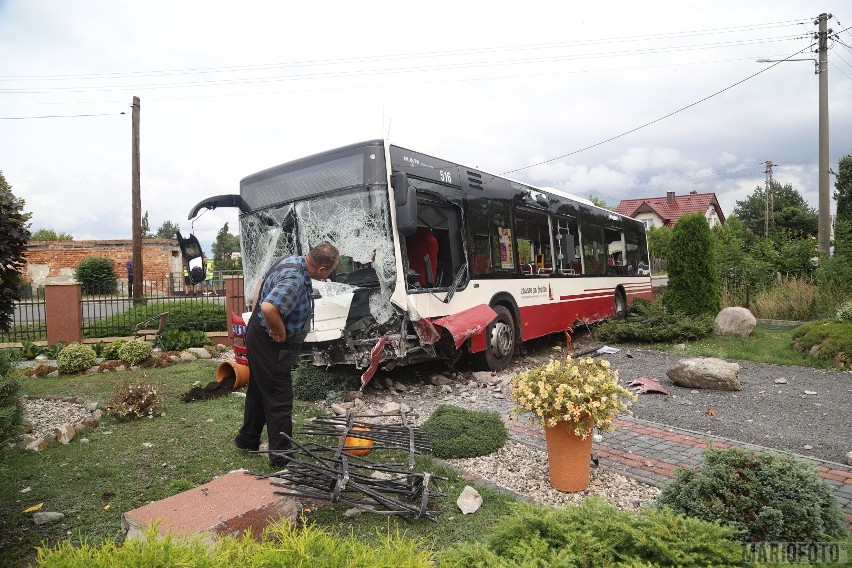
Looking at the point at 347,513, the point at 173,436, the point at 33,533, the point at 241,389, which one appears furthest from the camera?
the point at 241,389

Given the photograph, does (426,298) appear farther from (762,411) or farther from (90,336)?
(90,336)

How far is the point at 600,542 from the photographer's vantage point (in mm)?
2324

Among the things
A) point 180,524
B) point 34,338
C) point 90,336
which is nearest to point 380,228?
point 180,524

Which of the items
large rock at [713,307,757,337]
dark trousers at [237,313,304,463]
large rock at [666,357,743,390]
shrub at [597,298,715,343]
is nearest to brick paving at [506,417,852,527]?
large rock at [666,357,743,390]

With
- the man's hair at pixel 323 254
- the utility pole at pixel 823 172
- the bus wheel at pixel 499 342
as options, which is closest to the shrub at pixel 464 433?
the man's hair at pixel 323 254

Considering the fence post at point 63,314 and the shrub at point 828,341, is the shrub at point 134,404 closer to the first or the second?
the fence post at point 63,314

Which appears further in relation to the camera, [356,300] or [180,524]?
[356,300]

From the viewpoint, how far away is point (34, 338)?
516 inches

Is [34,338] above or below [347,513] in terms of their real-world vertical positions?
above

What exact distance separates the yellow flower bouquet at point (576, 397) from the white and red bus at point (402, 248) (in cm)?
294

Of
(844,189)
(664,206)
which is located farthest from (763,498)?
(664,206)

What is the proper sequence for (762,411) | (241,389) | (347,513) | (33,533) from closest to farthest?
1. (33,533)
2. (347,513)
3. (762,411)
4. (241,389)

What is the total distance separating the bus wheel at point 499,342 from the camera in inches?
346

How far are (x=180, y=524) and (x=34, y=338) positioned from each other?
511 inches
